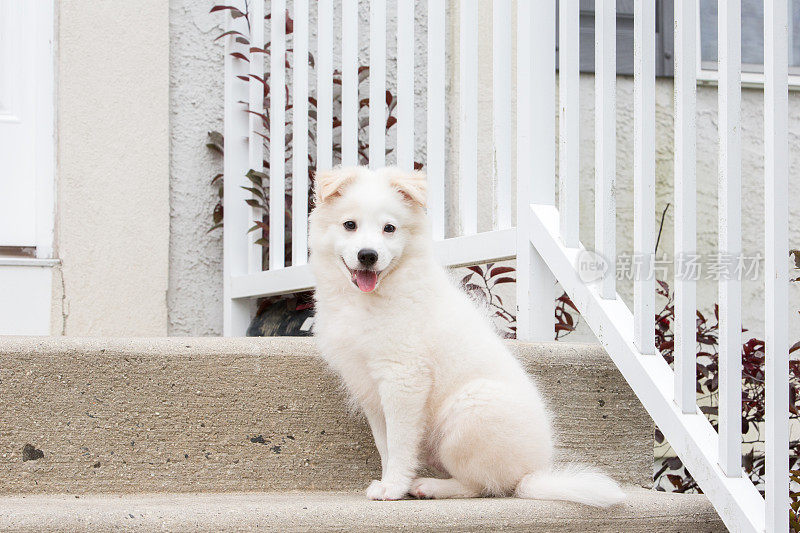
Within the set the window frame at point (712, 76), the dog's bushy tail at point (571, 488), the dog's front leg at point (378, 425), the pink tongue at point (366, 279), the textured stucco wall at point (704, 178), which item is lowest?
the dog's bushy tail at point (571, 488)

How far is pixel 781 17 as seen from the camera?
155 cm

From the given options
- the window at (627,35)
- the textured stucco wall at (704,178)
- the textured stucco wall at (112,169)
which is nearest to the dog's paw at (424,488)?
the textured stucco wall at (112,169)

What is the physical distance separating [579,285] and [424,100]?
1859 millimetres

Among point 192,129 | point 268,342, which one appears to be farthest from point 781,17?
point 192,129

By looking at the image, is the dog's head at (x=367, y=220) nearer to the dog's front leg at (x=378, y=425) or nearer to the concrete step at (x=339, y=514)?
the dog's front leg at (x=378, y=425)

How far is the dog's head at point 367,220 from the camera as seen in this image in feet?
6.41

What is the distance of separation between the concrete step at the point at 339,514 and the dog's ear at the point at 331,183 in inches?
27.6

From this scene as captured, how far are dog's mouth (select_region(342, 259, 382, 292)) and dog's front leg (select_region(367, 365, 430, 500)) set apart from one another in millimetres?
195

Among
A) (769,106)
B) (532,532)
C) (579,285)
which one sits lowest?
Result: (532,532)

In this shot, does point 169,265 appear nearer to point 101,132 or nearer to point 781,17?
point 101,132

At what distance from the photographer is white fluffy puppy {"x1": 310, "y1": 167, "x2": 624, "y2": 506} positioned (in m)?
1.85

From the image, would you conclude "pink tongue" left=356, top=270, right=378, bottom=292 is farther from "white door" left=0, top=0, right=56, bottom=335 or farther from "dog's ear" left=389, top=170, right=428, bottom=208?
"white door" left=0, top=0, right=56, bottom=335

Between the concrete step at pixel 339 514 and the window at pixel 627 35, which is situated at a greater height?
the window at pixel 627 35

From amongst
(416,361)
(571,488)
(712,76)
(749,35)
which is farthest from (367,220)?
(749,35)
